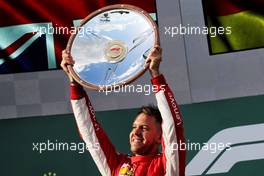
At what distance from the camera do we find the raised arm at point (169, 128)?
223 centimetres

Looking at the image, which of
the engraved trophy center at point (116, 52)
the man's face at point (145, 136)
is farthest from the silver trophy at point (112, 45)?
the man's face at point (145, 136)

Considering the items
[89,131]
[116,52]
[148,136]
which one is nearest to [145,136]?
[148,136]

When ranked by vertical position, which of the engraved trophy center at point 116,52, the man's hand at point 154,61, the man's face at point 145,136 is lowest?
the man's face at point 145,136

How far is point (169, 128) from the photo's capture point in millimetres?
2227

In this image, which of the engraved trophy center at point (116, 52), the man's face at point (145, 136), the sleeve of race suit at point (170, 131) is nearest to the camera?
the sleeve of race suit at point (170, 131)

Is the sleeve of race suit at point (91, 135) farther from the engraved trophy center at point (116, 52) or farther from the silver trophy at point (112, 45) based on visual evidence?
the engraved trophy center at point (116, 52)

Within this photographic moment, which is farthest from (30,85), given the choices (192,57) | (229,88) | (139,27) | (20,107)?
(139,27)

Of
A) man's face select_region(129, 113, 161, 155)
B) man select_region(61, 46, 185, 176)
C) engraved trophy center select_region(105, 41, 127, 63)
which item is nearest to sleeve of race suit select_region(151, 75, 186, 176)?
man select_region(61, 46, 185, 176)

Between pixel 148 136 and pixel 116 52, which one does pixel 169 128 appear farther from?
pixel 116 52

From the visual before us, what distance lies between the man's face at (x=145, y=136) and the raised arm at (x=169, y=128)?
5.0 inches

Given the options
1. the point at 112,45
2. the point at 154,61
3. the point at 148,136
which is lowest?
the point at 148,136

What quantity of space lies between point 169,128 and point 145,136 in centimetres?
18

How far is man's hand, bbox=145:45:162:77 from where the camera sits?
88.7 inches

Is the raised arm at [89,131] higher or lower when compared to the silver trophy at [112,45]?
lower
